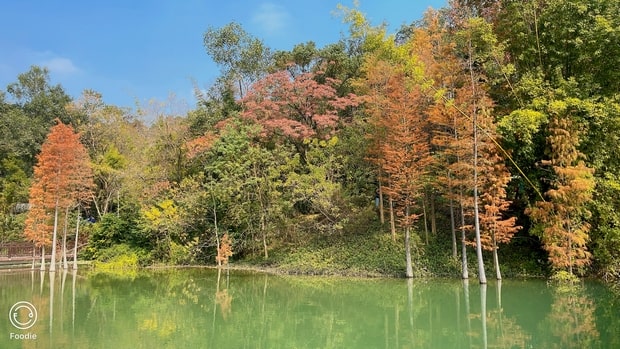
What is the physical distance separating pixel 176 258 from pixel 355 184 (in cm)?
853

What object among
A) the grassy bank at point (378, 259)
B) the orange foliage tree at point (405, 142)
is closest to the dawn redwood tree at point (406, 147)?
the orange foliage tree at point (405, 142)

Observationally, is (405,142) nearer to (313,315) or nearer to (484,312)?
(484,312)

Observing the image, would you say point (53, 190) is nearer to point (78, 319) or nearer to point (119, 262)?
point (119, 262)

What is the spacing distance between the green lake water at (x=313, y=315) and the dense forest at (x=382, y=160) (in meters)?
1.88

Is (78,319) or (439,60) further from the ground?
(439,60)

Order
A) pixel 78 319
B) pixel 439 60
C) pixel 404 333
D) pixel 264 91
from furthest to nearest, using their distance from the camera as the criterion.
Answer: pixel 264 91
pixel 439 60
pixel 78 319
pixel 404 333

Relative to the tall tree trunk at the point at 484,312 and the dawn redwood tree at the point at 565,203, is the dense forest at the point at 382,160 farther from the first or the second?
the tall tree trunk at the point at 484,312

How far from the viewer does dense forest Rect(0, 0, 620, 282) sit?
488 inches

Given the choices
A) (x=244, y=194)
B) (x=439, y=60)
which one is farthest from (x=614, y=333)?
(x=244, y=194)

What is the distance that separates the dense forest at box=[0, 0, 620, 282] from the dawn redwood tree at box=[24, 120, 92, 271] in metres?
0.07

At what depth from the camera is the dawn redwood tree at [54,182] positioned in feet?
60.6

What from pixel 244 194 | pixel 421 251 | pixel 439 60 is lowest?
pixel 421 251

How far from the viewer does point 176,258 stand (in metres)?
19.9

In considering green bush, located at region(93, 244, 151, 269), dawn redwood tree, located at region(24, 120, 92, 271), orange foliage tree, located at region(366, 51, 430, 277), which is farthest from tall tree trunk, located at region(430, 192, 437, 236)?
dawn redwood tree, located at region(24, 120, 92, 271)
